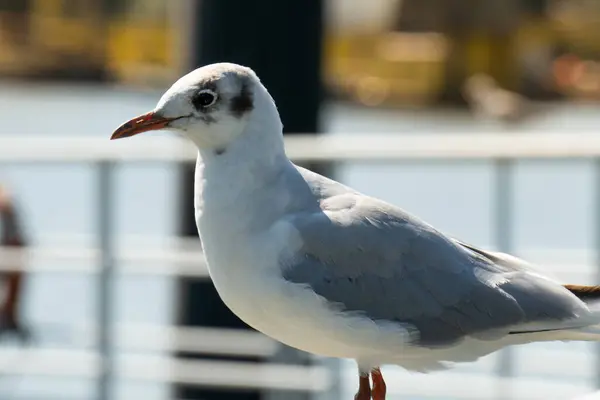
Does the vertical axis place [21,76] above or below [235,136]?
below

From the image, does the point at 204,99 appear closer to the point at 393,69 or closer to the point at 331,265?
the point at 331,265

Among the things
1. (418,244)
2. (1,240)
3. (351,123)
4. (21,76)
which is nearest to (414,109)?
(351,123)

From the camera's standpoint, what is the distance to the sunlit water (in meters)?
3.47

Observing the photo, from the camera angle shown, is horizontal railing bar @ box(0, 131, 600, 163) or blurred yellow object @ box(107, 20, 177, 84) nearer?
horizontal railing bar @ box(0, 131, 600, 163)

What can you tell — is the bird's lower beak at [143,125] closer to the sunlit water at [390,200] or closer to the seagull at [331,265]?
the seagull at [331,265]

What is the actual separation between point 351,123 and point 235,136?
45.4 feet

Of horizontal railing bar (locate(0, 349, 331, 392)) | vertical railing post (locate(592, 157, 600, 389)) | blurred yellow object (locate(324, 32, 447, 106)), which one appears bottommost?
blurred yellow object (locate(324, 32, 447, 106))

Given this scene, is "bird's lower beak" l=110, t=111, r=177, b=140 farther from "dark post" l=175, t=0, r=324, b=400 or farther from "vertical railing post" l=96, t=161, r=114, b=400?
"dark post" l=175, t=0, r=324, b=400

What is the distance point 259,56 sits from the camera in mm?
3553

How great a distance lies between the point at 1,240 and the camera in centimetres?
480

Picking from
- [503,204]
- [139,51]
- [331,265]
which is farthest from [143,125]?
[139,51]

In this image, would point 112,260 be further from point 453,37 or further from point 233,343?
point 453,37

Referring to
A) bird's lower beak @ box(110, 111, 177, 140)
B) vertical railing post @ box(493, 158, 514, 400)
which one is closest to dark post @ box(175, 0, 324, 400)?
vertical railing post @ box(493, 158, 514, 400)

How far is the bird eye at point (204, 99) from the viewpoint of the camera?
5.29 feet
